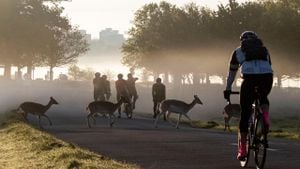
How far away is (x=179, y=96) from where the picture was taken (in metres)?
67.6

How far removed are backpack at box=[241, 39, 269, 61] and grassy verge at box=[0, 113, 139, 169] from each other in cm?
263

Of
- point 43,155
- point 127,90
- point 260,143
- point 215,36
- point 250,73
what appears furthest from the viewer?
point 215,36

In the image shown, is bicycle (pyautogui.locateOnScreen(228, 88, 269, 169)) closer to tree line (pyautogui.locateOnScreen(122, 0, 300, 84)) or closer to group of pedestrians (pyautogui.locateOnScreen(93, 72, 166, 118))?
group of pedestrians (pyautogui.locateOnScreen(93, 72, 166, 118))

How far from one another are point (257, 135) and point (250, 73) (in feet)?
3.19

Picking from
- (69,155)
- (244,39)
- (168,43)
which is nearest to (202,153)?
(69,155)

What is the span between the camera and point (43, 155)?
1311cm

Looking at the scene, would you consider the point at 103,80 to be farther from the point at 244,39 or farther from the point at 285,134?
the point at 244,39

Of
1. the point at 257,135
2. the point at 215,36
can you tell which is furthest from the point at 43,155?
the point at 215,36

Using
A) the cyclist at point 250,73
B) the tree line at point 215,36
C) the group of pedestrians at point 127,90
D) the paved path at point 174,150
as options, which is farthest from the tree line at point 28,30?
the cyclist at point 250,73

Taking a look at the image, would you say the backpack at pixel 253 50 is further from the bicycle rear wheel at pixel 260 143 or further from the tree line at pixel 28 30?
the tree line at pixel 28 30

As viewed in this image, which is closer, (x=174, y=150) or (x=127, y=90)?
(x=174, y=150)

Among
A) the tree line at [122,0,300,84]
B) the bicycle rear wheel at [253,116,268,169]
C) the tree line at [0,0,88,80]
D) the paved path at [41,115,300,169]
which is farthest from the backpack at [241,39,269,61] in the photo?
the tree line at [0,0,88,80]

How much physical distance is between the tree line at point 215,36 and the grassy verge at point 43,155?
159ft

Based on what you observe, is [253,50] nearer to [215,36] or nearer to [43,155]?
[43,155]
